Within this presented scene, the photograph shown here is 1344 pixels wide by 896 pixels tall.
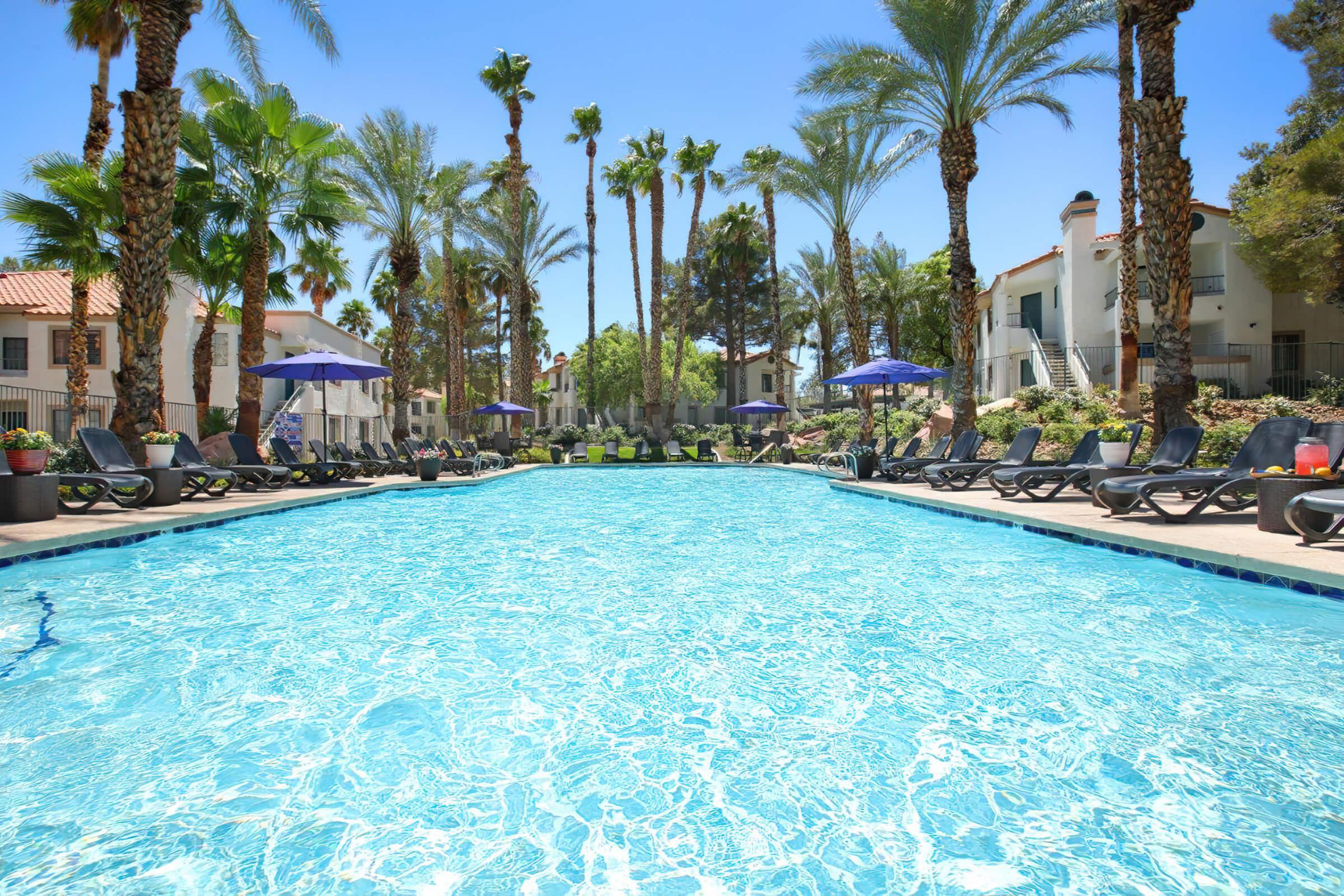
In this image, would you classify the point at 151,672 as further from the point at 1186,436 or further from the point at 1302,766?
the point at 1186,436

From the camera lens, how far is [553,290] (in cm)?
5462

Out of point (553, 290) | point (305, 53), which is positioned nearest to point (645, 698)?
point (305, 53)

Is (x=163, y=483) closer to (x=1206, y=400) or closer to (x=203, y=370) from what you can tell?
(x=203, y=370)

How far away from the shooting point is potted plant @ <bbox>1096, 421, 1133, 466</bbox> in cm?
1006

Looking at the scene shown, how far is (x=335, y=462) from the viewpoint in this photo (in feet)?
53.3

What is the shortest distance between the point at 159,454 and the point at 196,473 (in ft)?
2.74

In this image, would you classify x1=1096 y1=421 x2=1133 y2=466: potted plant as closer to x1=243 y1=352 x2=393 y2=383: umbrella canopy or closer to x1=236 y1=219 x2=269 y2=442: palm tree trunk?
x1=243 y1=352 x2=393 y2=383: umbrella canopy

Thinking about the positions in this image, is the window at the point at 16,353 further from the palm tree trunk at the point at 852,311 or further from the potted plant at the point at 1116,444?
the potted plant at the point at 1116,444

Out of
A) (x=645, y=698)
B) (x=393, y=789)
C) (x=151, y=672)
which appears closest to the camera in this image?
(x=393, y=789)

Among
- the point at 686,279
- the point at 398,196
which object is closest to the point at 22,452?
the point at 398,196

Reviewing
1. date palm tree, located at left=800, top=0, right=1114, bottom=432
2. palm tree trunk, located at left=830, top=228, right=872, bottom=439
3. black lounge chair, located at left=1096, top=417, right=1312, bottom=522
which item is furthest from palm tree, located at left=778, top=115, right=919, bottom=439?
black lounge chair, located at left=1096, top=417, right=1312, bottom=522

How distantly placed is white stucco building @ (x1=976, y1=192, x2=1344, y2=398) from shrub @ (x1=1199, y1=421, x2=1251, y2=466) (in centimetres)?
812

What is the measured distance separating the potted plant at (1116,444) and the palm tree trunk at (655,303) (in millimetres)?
22406

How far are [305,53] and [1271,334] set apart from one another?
2876 cm
